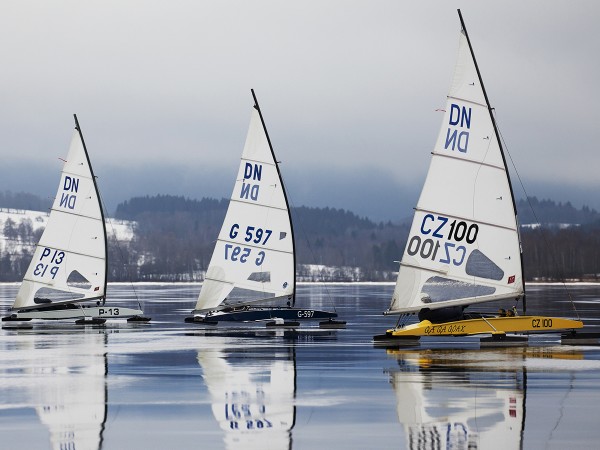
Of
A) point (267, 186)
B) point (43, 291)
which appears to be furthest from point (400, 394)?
point (43, 291)

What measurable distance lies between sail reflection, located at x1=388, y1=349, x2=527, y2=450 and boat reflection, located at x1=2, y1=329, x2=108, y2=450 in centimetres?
541

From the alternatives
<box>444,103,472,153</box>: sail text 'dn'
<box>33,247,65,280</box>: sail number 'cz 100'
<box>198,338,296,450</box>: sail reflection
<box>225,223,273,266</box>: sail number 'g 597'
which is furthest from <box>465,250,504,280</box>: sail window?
<box>33,247,65,280</box>: sail number 'cz 100'

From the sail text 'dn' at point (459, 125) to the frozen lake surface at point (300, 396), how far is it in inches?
255

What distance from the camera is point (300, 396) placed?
26.3m

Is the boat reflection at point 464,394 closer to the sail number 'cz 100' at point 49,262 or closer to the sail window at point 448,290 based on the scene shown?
the sail window at point 448,290

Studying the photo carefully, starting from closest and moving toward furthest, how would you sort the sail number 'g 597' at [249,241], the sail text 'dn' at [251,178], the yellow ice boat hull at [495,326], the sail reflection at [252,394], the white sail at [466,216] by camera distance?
1. the sail reflection at [252,394]
2. the yellow ice boat hull at [495,326]
3. the white sail at [466,216]
4. the sail number 'g 597' at [249,241]
5. the sail text 'dn' at [251,178]

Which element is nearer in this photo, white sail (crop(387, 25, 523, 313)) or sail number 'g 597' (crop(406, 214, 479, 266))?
white sail (crop(387, 25, 523, 313))

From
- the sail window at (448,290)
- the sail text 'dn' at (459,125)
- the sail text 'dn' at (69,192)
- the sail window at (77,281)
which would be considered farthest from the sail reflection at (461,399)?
the sail text 'dn' at (69,192)

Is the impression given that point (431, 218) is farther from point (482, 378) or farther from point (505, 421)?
point (505, 421)

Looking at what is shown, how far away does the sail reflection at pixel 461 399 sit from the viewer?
20.5 meters

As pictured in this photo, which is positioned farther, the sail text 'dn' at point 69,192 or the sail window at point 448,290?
the sail text 'dn' at point 69,192

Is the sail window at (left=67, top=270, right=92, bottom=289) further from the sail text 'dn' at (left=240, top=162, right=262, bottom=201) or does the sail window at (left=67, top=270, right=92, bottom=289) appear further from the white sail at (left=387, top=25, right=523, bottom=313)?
the white sail at (left=387, top=25, right=523, bottom=313)

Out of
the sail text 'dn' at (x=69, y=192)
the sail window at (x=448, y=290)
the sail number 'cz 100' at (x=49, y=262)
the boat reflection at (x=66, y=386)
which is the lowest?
the boat reflection at (x=66, y=386)

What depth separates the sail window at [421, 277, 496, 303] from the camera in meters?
41.3
